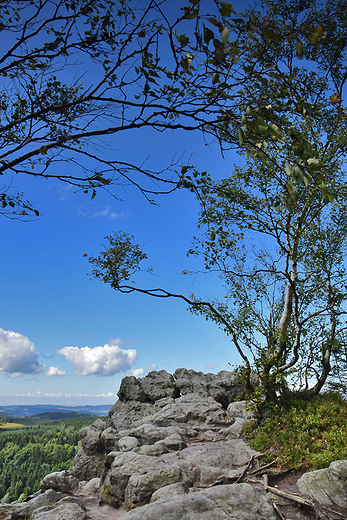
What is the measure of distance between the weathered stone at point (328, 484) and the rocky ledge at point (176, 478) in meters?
0.02

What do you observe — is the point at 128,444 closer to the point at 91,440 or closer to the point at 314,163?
the point at 91,440

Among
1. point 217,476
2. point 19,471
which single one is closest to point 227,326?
point 217,476

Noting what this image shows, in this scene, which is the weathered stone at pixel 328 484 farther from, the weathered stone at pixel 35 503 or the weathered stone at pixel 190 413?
the weathered stone at pixel 190 413

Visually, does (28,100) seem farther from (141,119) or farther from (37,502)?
(37,502)

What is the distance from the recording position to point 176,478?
7.70m

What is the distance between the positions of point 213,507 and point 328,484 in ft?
9.63

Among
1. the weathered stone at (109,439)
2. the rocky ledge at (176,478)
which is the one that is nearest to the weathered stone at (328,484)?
the rocky ledge at (176,478)

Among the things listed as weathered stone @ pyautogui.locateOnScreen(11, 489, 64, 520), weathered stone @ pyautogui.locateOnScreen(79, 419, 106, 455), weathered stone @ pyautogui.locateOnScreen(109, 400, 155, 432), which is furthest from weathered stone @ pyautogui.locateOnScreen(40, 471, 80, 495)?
weathered stone @ pyautogui.locateOnScreen(109, 400, 155, 432)

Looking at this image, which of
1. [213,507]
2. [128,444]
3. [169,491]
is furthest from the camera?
[128,444]

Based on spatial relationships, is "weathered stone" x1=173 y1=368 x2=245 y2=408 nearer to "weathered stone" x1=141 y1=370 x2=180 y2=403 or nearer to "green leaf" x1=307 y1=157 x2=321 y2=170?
"weathered stone" x1=141 y1=370 x2=180 y2=403

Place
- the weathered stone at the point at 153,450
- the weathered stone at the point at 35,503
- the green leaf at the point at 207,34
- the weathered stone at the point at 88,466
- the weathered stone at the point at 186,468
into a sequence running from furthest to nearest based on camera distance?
the weathered stone at the point at 88,466 < the weathered stone at the point at 153,450 < the weathered stone at the point at 35,503 < the weathered stone at the point at 186,468 < the green leaf at the point at 207,34

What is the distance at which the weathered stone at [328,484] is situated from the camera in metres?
6.40

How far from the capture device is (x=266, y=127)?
8.44 ft

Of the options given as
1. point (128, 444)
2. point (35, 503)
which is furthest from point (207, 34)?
point (128, 444)
